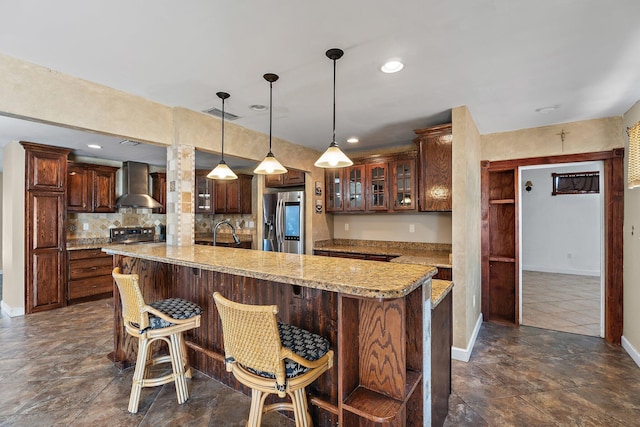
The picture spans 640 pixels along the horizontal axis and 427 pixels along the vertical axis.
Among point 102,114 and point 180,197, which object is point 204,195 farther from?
point 102,114

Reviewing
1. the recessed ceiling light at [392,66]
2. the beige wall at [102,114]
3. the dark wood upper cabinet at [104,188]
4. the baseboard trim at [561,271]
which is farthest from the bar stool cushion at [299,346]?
the baseboard trim at [561,271]

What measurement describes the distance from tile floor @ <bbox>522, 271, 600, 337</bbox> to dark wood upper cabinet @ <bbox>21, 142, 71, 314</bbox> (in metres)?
6.52

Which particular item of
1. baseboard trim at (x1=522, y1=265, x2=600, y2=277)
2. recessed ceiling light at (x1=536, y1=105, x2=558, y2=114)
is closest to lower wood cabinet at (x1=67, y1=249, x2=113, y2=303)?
recessed ceiling light at (x1=536, y1=105, x2=558, y2=114)

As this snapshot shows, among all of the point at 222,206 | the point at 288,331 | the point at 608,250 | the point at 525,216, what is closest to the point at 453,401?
the point at 288,331

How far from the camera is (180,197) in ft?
10.1

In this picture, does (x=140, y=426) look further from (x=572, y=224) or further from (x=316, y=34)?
(x=572, y=224)

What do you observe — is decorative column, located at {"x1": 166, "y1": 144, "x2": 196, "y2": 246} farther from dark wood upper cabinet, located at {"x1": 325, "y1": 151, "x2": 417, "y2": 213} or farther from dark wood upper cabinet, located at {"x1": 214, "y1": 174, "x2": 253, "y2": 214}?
dark wood upper cabinet, located at {"x1": 214, "y1": 174, "x2": 253, "y2": 214}

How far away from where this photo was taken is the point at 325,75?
2355 millimetres

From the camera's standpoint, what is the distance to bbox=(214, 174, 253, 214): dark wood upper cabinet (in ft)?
20.2

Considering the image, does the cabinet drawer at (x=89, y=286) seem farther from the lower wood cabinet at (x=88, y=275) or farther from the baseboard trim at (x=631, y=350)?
the baseboard trim at (x=631, y=350)

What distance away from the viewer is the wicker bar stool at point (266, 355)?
1404 mm

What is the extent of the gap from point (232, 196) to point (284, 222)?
1720 mm

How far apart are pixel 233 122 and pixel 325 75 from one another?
155 cm

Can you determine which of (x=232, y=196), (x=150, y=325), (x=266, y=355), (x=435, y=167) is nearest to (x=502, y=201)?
(x=435, y=167)
